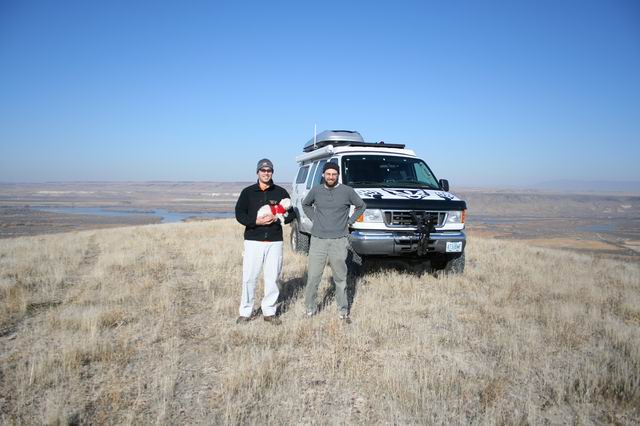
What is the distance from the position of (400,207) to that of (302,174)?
435 centimetres

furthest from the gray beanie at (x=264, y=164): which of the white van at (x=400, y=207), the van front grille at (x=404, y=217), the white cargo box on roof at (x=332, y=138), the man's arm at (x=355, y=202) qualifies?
the white cargo box on roof at (x=332, y=138)

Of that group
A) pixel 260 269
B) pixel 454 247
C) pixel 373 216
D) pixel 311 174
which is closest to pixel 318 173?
pixel 311 174

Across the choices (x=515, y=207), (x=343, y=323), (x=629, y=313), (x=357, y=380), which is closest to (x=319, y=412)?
(x=357, y=380)

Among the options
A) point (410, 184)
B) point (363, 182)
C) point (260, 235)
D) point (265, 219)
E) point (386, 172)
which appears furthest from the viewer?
point (386, 172)

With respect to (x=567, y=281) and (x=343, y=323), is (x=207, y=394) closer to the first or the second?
(x=343, y=323)

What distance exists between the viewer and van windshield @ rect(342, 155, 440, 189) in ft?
24.5

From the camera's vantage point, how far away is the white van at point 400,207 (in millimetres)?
6426

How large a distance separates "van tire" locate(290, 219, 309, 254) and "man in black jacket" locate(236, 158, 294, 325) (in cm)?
417

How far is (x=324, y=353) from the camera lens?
4113 millimetres

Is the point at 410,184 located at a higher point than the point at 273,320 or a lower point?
higher

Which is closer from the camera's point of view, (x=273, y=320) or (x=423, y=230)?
(x=273, y=320)

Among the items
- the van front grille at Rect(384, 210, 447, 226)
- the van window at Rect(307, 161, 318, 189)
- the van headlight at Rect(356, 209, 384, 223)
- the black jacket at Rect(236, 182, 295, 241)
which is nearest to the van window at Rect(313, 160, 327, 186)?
the van window at Rect(307, 161, 318, 189)

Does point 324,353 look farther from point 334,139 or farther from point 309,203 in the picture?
point 334,139

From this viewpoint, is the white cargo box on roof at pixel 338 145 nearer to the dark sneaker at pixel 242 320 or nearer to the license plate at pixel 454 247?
the license plate at pixel 454 247
